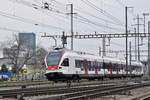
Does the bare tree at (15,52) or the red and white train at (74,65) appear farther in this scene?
the bare tree at (15,52)

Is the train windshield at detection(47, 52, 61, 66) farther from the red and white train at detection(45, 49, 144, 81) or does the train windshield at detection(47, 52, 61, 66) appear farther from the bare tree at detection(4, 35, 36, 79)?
the bare tree at detection(4, 35, 36, 79)

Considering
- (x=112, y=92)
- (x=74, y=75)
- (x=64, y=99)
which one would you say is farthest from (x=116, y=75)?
(x=64, y=99)

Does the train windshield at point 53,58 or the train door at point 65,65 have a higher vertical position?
the train windshield at point 53,58

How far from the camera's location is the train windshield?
115 feet

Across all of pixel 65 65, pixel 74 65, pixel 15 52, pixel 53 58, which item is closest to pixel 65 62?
pixel 65 65

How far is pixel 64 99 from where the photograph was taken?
16.5 metres

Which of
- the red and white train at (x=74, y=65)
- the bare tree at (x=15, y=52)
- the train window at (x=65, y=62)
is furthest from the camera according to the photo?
the bare tree at (x=15, y=52)

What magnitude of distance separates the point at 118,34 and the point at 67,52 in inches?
718

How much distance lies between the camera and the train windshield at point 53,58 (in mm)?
35125

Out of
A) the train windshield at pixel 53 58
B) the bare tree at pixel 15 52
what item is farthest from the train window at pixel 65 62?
the bare tree at pixel 15 52

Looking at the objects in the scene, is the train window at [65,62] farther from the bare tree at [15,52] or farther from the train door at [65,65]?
the bare tree at [15,52]

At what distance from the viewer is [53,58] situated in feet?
117

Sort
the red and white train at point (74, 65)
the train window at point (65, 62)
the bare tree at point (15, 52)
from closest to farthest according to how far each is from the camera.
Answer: the red and white train at point (74, 65)
the train window at point (65, 62)
the bare tree at point (15, 52)

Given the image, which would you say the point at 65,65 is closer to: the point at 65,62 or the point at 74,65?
the point at 65,62
